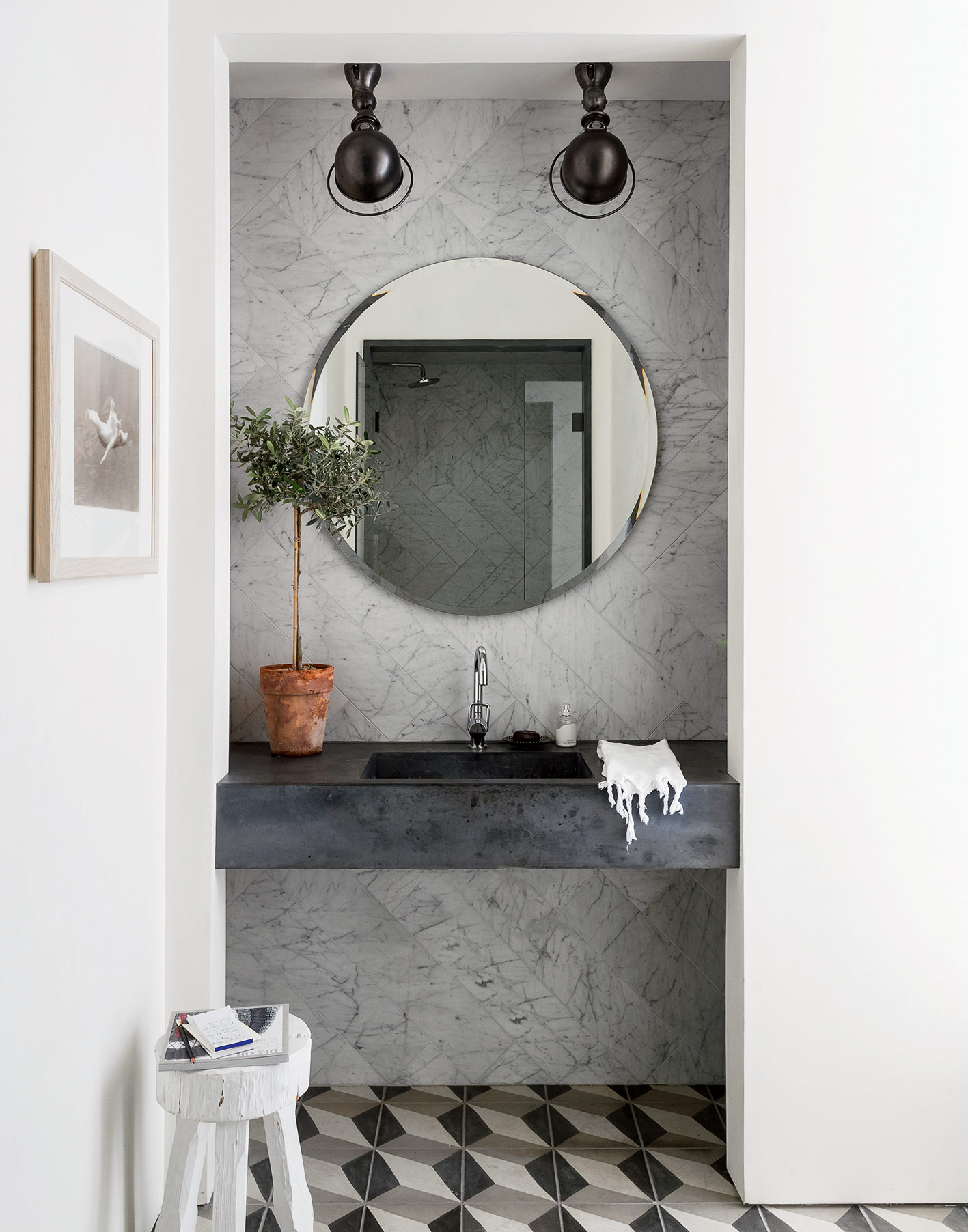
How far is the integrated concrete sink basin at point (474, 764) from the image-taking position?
8.59 ft

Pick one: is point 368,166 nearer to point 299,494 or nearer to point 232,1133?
point 299,494

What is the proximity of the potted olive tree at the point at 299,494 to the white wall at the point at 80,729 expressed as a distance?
34cm

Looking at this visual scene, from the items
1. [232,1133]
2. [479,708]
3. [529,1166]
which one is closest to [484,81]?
[479,708]

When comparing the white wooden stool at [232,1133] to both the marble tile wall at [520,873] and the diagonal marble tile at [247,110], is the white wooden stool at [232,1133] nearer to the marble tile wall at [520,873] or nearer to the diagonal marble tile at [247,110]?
the marble tile wall at [520,873]

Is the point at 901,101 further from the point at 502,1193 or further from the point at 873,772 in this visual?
the point at 502,1193

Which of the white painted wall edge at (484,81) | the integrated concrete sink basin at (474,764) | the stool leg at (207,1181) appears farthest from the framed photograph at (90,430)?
the stool leg at (207,1181)

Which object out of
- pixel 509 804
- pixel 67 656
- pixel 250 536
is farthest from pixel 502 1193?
pixel 250 536

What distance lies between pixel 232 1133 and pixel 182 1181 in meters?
0.18

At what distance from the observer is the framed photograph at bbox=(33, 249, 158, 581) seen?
4.93 feet

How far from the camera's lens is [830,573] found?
88.0 inches

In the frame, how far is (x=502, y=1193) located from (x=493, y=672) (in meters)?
1.30

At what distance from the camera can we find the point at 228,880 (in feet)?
9.14

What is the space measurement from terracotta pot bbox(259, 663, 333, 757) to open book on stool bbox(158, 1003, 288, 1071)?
696 millimetres

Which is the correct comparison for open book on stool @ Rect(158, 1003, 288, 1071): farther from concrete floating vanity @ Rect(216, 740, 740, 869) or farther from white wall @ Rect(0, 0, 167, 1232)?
concrete floating vanity @ Rect(216, 740, 740, 869)
